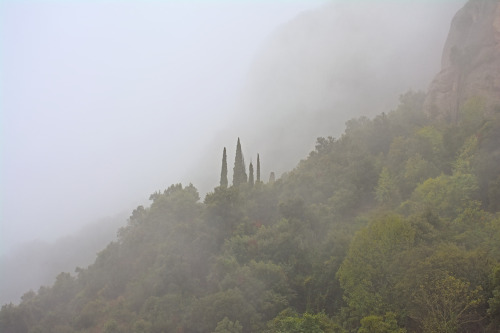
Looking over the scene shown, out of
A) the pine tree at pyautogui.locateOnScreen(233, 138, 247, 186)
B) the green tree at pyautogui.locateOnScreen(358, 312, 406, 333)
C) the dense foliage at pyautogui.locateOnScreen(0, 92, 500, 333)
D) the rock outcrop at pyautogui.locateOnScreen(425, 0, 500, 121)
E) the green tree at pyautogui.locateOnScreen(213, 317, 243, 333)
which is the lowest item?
the green tree at pyautogui.locateOnScreen(213, 317, 243, 333)

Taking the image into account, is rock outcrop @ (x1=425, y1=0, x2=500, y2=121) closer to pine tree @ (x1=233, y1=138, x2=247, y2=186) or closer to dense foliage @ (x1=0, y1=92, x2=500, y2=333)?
dense foliage @ (x1=0, y1=92, x2=500, y2=333)

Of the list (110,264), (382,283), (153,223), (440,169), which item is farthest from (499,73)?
(110,264)

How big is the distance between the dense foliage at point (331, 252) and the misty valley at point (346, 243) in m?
0.17

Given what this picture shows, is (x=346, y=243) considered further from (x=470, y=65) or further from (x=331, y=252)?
(x=470, y=65)

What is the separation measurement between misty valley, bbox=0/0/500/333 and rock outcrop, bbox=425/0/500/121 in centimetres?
23

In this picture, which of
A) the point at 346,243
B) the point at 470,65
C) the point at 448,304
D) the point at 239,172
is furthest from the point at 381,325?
the point at 239,172

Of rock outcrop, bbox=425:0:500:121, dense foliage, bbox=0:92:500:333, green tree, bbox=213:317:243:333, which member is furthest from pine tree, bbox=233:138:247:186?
green tree, bbox=213:317:243:333

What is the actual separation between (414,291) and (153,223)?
50.1 meters

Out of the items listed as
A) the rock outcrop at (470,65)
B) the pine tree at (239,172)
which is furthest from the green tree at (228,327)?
the rock outcrop at (470,65)

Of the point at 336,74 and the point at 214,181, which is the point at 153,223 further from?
the point at 336,74

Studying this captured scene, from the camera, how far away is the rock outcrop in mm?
65062

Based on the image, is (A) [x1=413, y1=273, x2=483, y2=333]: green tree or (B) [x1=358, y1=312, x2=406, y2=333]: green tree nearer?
(A) [x1=413, y1=273, x2=483, y2=333]: green tree

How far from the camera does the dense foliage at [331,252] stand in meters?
30.0

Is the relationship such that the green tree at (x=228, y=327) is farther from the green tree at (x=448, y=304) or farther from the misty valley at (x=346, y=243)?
the green tree at (x=448, y=304)
